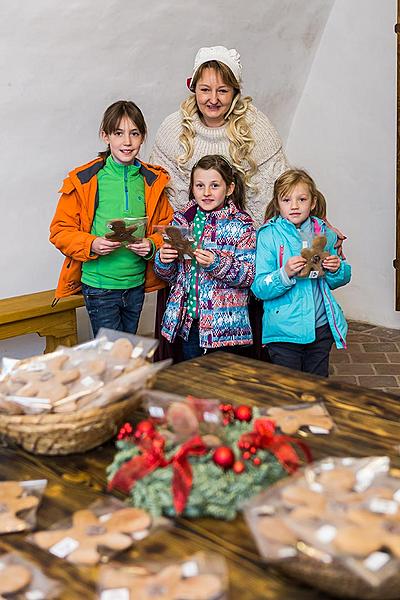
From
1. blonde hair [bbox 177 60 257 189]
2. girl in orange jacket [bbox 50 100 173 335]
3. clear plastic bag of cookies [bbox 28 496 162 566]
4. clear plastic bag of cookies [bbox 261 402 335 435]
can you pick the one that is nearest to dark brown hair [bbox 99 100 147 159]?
girl in orange jacket [bbox 50 100 173 335]

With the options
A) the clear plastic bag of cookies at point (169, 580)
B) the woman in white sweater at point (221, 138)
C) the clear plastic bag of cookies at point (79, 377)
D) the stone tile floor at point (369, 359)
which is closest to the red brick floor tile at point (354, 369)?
the stone tile floor at point (369, 359)

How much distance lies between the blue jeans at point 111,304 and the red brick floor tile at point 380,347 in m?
2.05

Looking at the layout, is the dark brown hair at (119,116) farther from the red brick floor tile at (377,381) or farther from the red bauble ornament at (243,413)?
the red brick floor tile at (377,381)

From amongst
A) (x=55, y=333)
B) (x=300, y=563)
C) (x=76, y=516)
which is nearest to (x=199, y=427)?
(x=76, y=516)

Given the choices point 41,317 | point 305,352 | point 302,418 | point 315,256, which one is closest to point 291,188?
point 315,256

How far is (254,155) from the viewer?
3.56m

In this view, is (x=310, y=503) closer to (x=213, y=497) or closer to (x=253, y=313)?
(x=213, y=497)

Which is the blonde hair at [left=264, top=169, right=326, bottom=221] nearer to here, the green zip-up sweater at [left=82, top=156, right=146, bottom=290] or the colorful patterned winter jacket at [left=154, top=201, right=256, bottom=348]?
the colorful patterned winter jacket at [left=154, top=201, right=256, bottom=348]

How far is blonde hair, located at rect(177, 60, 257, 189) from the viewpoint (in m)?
3.40

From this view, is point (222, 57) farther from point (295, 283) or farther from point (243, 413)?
point (243, 413)

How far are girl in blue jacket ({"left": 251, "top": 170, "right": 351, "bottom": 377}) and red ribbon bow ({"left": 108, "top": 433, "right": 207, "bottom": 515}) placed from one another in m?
1.59

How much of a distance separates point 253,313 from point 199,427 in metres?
2.01

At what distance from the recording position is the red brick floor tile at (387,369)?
4656mm

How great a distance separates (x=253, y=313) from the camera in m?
3.61
